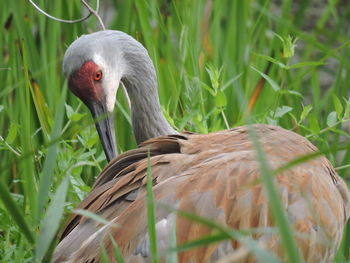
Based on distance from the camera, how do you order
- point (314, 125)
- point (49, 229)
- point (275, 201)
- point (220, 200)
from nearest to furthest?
point (275, 201) < point (49, 229) < point (220, 200) < point (314, 125)

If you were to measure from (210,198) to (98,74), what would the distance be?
3.64ft

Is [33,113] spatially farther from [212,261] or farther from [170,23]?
[212,261]

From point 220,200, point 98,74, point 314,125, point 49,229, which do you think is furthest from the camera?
point 98,74

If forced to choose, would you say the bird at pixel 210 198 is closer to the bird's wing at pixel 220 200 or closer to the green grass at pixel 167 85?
the bird's wing at pixel 220 200

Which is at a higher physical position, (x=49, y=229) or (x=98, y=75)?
(x=49, y=229)

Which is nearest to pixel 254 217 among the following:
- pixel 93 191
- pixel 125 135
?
pixel 93 191

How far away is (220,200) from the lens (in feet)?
8.41

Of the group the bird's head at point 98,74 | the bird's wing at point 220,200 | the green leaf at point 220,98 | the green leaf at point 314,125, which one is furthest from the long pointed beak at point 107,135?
the green leaf at point 314,125

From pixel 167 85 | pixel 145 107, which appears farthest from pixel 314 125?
pixel 167 85

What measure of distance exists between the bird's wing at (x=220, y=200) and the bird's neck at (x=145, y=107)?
0.68 meters

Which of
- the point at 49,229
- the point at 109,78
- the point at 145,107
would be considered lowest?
the point at 145,107

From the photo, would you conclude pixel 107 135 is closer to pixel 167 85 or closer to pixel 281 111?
pixel 281 111

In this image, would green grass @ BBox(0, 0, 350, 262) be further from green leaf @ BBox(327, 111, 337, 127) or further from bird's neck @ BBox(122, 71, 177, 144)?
bird's neck @ BBox(122, 71, 177, 144)

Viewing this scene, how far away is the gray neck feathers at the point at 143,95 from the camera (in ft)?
11.9
